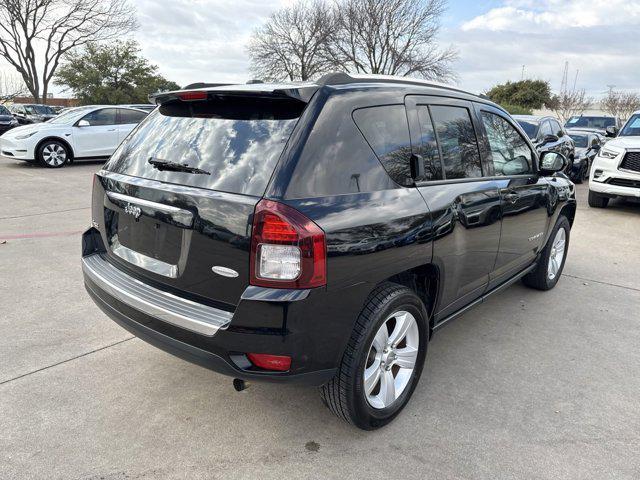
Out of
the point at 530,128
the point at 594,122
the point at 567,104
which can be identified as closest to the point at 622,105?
the point at 567,104

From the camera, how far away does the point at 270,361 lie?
213 centimetres

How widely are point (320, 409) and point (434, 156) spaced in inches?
66.1

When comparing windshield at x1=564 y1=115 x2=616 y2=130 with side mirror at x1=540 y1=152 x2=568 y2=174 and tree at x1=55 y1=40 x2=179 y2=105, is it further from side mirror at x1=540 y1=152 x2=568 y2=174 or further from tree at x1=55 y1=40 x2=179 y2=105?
tree at x1=55 y1=40 x2=179 y2=105

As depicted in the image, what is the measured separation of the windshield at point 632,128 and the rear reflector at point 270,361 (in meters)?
10.3

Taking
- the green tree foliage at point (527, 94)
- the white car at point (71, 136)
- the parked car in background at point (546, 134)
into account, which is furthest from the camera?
the green tree foliage at point (527, 94)

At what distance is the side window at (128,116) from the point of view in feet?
43.0

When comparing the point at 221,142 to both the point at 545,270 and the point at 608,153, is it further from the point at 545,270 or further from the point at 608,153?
the point at 608,153

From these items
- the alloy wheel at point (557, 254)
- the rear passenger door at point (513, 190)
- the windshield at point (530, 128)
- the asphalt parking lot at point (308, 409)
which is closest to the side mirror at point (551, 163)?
the rear passenger door at point (513, 190)

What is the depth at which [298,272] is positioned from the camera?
2.05m

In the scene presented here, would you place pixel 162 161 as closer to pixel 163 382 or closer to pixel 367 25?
pixel 163 382

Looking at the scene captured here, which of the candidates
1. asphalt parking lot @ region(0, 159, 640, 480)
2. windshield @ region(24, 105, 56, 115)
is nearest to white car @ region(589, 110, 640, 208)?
asphalt parking lot @ region(0, 159, 640, 480)

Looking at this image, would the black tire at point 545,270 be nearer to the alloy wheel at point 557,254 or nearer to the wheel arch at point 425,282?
the alloy wheel at point 557,254

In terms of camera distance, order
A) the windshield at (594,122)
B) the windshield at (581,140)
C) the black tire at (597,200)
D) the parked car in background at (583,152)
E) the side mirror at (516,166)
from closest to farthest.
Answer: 1. the side mirror at (516,166)
2. the black tire at (597,200)
3. the parked car in background at (583,152)
4. the windshield at (581,140)
5. the windshield at (594,122)

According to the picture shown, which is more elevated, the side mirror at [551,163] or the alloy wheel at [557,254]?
the side mirror at [551,163]
